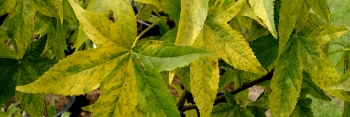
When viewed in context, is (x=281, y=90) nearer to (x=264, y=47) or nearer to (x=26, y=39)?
(x=264, y=47)

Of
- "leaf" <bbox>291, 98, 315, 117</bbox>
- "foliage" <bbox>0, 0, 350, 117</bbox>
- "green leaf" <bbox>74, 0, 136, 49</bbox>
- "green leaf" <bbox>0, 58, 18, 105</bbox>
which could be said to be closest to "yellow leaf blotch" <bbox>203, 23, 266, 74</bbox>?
"foliage" <bbox>0, 0, 350, 117</bbox>

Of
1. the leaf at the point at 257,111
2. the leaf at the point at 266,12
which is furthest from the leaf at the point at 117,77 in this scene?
the leaf at the point at 257,111

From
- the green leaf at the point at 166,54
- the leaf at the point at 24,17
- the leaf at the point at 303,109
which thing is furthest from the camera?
the leaf at the point at 303,109

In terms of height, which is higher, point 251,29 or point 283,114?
point 251,29

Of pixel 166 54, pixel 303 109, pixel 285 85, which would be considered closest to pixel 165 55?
pixel 166 54

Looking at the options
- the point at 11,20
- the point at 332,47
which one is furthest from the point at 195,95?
the point at 332,47

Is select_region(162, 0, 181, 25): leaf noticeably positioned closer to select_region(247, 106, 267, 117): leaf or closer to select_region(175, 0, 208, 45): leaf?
select_region(175, 0, 208, 45): leaf

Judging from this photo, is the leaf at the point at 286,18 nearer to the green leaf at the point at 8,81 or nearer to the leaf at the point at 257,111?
the leaf at the point at 257,111

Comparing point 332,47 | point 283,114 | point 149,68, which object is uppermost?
point 149,68

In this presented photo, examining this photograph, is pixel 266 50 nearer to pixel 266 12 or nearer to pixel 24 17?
pixel 266 12
